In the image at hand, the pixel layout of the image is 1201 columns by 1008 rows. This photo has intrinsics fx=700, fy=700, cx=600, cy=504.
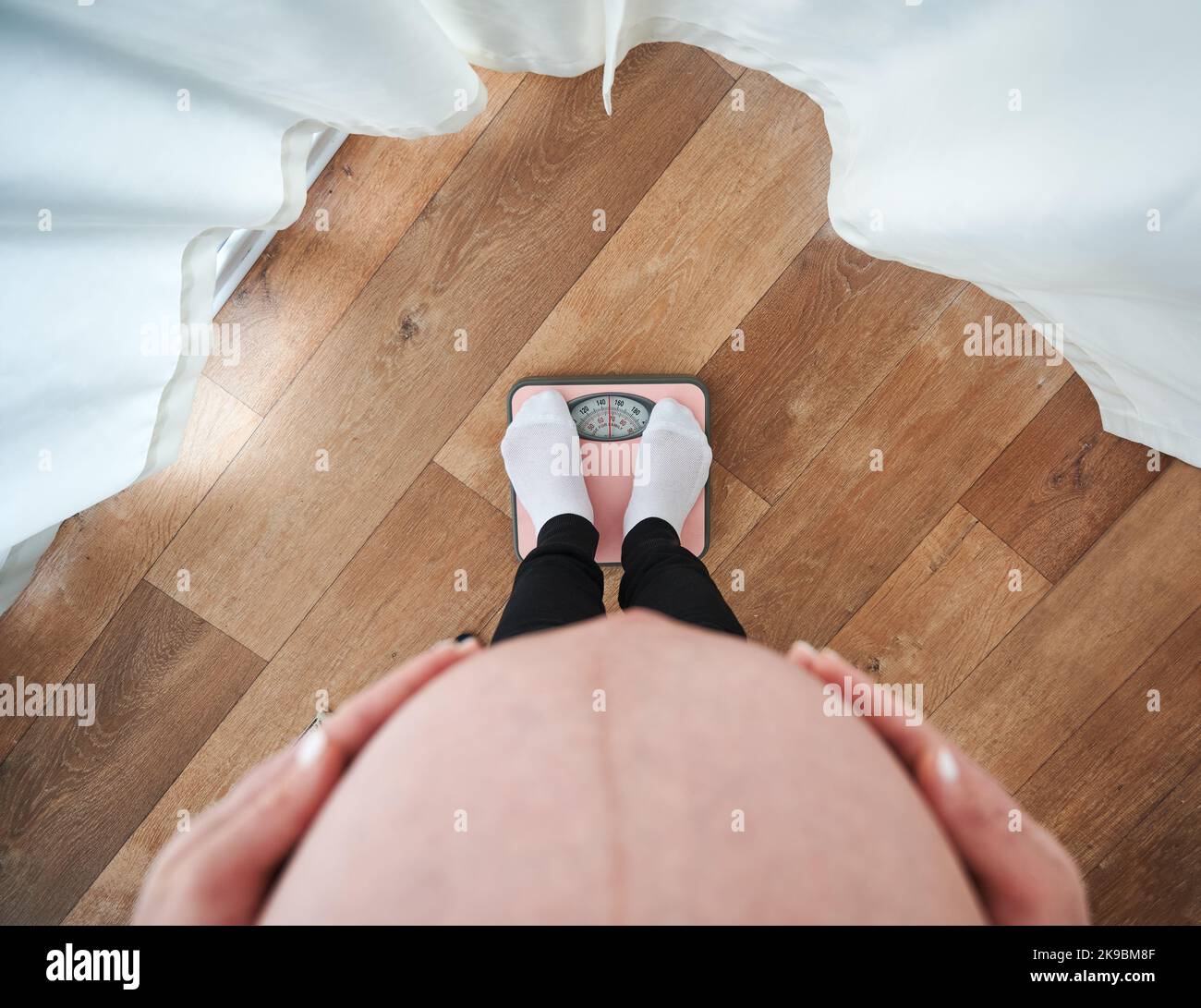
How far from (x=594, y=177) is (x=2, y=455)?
0.66m

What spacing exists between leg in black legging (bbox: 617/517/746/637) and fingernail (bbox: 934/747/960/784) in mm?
291

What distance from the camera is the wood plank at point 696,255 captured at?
0.84 metres

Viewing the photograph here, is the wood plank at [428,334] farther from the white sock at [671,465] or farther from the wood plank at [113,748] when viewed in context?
the white sock at [671,465]

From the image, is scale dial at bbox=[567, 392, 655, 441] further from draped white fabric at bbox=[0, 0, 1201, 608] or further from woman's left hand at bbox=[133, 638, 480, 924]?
woman's left hand at bbox=[133, 638, 480, 924]

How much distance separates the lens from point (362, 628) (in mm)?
905

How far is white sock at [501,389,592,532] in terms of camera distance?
842mm

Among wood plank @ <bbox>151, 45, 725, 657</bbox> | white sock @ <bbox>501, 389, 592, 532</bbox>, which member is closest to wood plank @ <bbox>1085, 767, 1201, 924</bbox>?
white sock @ <bbox>501, 389, 592, 532</bbox>

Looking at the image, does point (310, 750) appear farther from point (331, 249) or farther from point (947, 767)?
point (331, 249)

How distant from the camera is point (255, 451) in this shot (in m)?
0.89

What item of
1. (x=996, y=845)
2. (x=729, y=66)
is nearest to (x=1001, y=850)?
(x=996, y=845)
